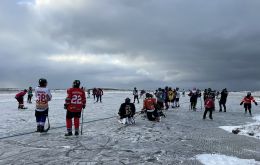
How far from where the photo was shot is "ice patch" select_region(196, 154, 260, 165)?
941cm

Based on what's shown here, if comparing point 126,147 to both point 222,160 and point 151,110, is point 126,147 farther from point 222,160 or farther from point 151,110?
point 151,110

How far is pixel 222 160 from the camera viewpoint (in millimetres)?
9633

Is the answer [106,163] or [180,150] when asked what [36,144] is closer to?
[106,163]

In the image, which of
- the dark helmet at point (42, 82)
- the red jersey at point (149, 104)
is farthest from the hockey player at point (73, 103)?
the red jersey at point (149, 104)

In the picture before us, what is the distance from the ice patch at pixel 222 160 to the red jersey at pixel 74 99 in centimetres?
497

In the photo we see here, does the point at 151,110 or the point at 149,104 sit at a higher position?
the point at 149,104

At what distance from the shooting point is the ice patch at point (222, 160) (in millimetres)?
9414

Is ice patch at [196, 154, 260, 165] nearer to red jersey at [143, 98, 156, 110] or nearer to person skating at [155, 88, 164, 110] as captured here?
red jersey at [143, 98, 156, 110]

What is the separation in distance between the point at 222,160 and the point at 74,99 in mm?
5829

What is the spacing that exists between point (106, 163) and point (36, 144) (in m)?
3.46

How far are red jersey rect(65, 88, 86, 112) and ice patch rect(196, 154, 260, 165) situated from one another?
497cm

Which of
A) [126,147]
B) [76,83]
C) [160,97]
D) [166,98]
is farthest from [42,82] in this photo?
[166,98]

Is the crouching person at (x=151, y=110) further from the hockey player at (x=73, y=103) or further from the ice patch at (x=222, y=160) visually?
the ice patch at (x=222, y=160)

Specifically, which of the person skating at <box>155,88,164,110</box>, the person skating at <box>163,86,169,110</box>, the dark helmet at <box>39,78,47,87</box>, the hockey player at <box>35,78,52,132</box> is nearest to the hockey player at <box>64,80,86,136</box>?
the hockey player at <box>35,78,52,132</box>
